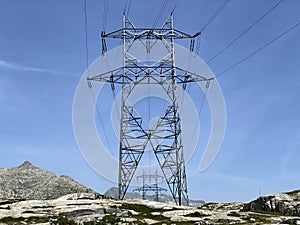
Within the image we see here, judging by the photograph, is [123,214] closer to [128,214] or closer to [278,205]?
[128,214]

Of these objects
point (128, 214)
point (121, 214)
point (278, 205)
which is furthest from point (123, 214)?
point (278, 205)

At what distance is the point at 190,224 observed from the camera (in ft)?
147

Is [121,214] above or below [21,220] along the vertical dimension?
above

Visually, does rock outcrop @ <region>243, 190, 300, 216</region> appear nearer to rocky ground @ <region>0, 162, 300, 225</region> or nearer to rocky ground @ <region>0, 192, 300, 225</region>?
rocky ground @ <region>0, 162, 300, 225</region>

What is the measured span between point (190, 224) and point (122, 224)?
739cm

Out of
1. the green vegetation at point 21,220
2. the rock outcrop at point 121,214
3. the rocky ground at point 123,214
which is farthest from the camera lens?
the green vegetation at point 21,220

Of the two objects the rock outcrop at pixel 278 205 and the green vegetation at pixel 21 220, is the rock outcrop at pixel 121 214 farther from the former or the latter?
the rock outcrop at pixel 278 205

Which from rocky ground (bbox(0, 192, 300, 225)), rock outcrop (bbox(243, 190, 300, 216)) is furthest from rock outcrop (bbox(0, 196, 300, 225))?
rock outcrop (bbox(243, 190, 300, 216))

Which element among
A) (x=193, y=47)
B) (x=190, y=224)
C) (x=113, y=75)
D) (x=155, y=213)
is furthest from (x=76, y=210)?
(x=193, y=47)

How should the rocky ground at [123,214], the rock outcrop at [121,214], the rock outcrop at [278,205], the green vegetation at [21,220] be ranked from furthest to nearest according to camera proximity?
the rock outcrop at [278,205] → the green vegetation at [21,220] → the rocky ground at [123,214] → the rock outcrop at [121,214]

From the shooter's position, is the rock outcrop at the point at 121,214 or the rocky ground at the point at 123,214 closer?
the rock outcrop at the point at 121,214

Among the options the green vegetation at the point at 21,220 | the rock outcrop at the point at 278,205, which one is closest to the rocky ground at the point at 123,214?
the green vegetation at the point at 21,220

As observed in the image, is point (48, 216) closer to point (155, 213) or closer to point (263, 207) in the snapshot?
point (155, 213)

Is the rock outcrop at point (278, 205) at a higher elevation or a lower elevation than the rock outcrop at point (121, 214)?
higher
